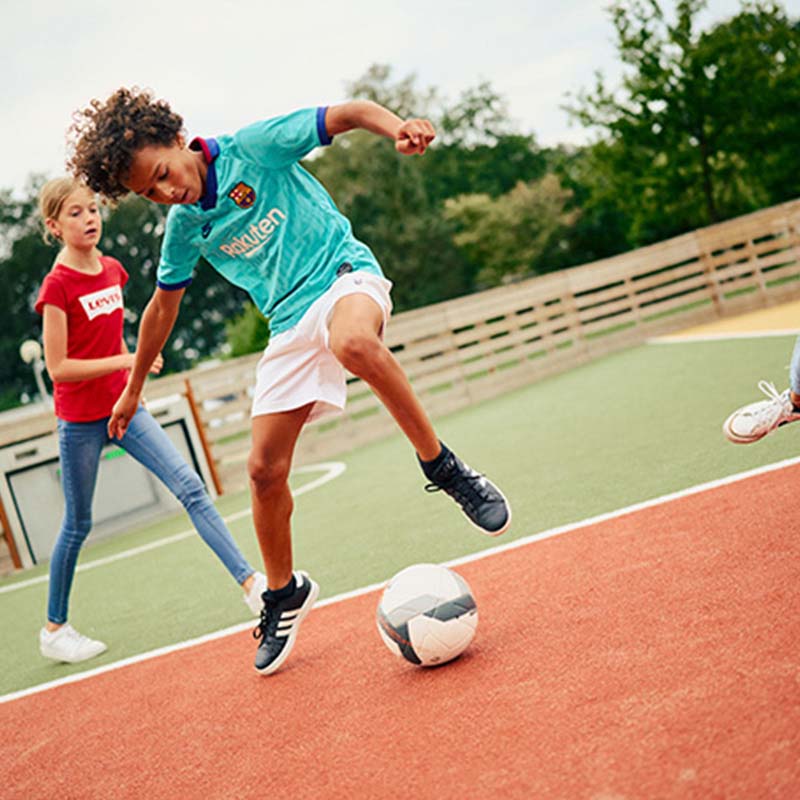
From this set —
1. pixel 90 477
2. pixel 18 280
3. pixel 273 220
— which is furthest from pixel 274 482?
pixel 18 280

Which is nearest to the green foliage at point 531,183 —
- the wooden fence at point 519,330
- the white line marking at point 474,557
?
the wooden fence at point 519,330

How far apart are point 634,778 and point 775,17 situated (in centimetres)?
2401

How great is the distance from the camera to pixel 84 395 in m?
4.92

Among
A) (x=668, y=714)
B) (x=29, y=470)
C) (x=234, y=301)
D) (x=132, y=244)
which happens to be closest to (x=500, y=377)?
(x=29, y=470)

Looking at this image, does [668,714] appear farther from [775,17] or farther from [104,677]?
[775,17]

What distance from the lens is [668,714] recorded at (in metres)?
2.41

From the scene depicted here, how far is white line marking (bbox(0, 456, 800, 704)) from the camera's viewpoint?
4637 mm

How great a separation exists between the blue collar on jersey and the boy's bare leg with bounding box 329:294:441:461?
65 cm

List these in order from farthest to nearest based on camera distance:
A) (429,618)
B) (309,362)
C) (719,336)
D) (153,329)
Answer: (719,336), (153,329), (309,362), (429,618)

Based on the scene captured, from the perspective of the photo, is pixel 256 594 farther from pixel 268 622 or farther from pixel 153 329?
pixel 153 329

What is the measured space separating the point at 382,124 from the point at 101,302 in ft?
7.72

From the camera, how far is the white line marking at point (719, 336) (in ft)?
37.5

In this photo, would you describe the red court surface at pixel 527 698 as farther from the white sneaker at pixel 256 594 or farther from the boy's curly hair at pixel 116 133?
the boy's curly hair at pixel 116 133

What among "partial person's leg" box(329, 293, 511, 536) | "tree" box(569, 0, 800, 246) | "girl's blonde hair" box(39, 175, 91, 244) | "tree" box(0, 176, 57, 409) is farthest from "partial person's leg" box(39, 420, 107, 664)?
"tree" box(0, 176, 57, 409)
